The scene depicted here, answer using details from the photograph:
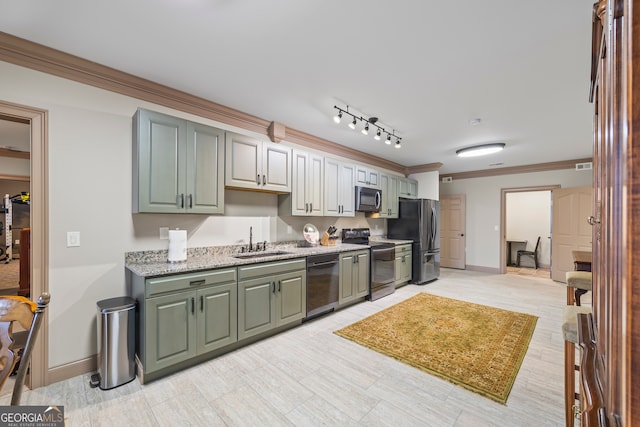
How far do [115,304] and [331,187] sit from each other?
118 inches

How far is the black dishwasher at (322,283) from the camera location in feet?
11.3

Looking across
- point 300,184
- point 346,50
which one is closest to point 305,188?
point 300,184

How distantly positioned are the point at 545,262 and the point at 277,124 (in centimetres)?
810

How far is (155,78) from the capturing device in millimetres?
2588

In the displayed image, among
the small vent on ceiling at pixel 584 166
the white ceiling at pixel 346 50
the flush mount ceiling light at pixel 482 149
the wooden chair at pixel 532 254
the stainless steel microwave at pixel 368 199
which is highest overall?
the white ceiling at pixel 346 50

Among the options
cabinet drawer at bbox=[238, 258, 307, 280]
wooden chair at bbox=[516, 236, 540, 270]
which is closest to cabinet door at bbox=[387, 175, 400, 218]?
cabinet drawer at bbox=[238, 258, 307, 280]

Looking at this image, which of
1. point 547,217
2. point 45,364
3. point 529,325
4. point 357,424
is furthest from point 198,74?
point 547,217

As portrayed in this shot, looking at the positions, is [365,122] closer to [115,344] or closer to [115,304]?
[115,304]

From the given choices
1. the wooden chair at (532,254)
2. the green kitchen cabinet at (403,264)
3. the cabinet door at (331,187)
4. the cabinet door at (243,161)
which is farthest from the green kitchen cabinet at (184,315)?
the wooden chair at (532,254)

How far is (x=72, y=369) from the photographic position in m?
2.29

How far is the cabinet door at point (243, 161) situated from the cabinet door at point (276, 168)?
7cm

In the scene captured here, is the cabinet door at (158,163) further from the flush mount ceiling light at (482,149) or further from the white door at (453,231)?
the white door at (453,231)

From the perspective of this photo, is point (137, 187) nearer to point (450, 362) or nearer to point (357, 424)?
point (357, 424)

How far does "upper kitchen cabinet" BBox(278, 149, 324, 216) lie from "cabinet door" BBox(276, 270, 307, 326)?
90cm
